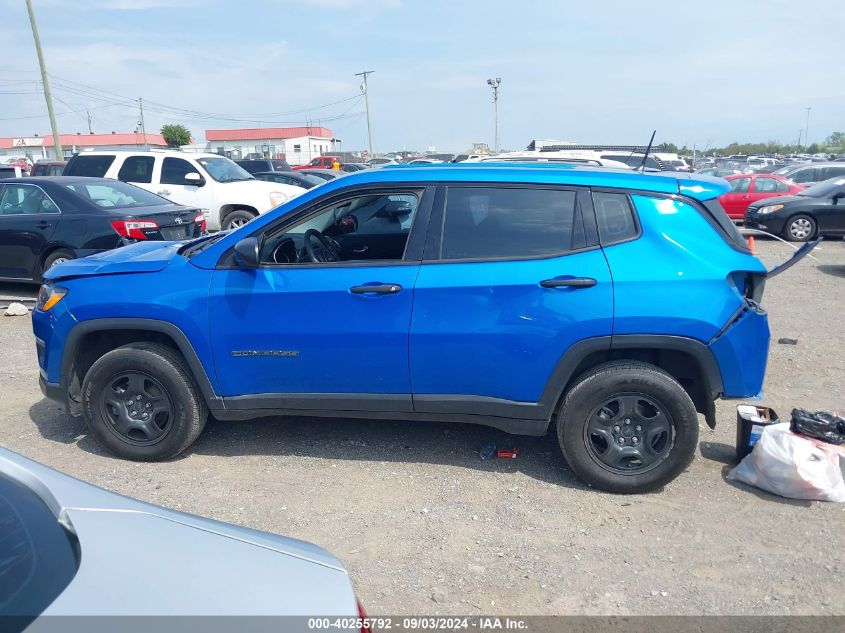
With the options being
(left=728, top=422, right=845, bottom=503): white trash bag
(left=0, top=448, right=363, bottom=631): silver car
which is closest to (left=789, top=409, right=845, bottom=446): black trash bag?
(left=728, top=422, right=845, bottom=503): white trash bag

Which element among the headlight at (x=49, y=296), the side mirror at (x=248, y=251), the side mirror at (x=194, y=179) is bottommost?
the headlight at (x=49, y=296)

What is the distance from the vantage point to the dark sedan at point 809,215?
14.6 m

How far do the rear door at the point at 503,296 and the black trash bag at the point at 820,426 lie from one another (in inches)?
51.0

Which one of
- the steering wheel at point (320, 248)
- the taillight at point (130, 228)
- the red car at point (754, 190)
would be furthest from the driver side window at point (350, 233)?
the red car at point (754, 190)

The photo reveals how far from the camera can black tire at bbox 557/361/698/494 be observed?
379 centimetres

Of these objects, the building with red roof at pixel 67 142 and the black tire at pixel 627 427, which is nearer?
the black tire at pixel 627 427

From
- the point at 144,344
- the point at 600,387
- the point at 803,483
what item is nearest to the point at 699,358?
the point at 600,387

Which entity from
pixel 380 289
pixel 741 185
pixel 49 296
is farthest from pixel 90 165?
pixel 741 185

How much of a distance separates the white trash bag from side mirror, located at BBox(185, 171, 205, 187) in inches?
419

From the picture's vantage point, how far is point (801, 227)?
14.7 metres

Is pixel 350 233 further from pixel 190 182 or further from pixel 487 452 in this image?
pixel 190 182

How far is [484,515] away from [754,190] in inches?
635

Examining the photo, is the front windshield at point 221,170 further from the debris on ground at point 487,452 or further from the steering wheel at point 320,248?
the debris on ground at point 487,452

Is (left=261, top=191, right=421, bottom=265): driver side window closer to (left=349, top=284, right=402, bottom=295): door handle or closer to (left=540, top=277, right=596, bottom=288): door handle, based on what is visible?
(left=349, top=284, right=402, bottom=295): door handle
